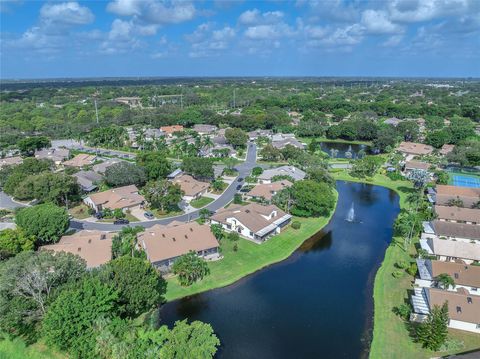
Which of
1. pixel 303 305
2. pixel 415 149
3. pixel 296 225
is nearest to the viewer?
pixel 303 305

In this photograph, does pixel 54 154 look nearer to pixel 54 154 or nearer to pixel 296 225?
pixel 54 154

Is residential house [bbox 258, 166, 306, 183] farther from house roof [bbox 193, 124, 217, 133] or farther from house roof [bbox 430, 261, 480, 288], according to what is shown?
house roof [bbox 193, 124, 217, 133]

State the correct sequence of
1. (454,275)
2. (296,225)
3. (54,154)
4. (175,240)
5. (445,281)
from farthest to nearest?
1. (54,154)
2. (296,225)
3. (175,240)
4. (454,275)
5. (445,281)

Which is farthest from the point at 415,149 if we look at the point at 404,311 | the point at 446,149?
the point at 404,311

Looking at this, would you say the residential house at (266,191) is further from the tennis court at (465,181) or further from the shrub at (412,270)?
the tennis court at (465,181)

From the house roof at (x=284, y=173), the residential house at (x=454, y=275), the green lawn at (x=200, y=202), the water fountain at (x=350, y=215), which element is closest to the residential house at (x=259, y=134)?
the house roof at (x=284, y=173)
